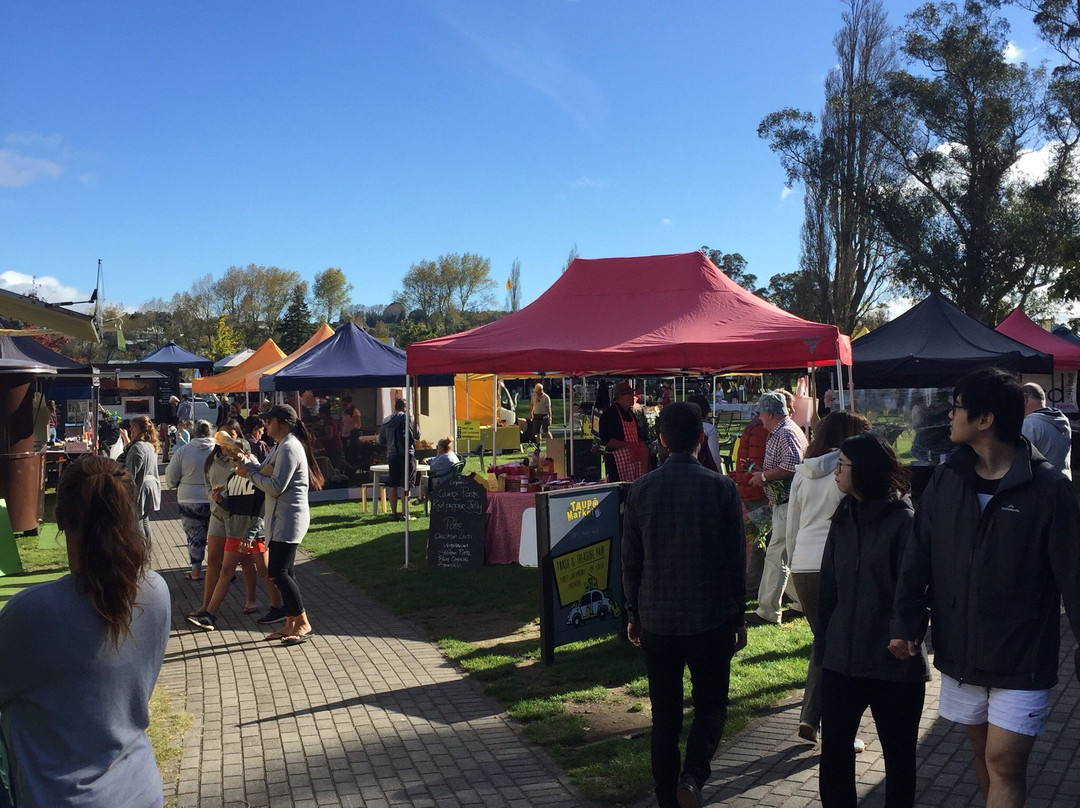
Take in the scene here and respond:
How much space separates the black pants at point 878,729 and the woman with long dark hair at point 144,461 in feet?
25.8

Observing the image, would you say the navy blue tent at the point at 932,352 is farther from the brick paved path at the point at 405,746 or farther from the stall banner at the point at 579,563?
the stall banner at the point at 579,563

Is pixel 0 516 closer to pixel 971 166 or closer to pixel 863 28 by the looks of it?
pixel 971 166

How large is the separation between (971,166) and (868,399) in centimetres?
2564

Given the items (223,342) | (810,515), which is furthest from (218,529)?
(223,342)

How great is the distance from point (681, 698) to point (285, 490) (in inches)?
158

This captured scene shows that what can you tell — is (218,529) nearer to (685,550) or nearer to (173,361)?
(685,550)

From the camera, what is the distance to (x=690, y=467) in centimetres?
432

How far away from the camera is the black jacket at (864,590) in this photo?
11.7ft

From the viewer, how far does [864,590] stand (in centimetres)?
367

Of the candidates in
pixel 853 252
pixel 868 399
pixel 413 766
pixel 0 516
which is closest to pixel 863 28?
pixel 853 252

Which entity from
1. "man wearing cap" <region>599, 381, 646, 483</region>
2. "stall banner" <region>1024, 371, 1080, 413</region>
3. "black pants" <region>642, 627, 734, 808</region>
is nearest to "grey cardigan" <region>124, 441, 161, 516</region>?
"man wearing cap" <region>599, 381, 646, 483</region>

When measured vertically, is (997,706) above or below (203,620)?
above

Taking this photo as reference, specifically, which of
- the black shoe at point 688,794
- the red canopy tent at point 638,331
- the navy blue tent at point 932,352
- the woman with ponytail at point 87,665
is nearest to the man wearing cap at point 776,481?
the red canopy tent at point 638,331

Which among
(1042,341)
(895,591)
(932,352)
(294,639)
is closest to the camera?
(895,591)
